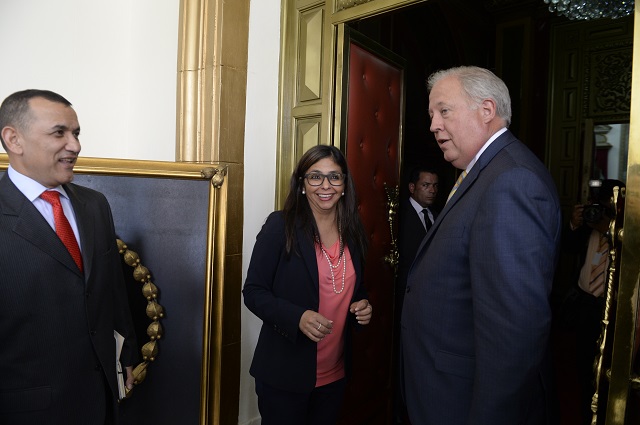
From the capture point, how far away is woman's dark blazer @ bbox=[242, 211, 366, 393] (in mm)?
1881

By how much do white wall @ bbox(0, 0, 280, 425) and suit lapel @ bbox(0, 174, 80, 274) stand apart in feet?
4.74

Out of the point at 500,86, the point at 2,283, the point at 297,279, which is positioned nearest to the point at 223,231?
the point at 297,279

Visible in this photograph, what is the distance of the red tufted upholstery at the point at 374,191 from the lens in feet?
9.62

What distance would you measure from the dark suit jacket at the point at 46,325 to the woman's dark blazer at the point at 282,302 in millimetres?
594

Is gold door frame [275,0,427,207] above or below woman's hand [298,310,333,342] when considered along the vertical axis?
above

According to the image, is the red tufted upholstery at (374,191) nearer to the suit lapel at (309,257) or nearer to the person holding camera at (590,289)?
the suit lapel at (309,257)

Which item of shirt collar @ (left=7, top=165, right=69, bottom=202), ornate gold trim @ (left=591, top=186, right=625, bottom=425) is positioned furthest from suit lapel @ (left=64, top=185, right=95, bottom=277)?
ornate gold trim @ (left=591, top=186, right=625, bottom=425)

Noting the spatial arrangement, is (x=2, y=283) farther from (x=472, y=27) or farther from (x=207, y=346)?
(x=472, y=27)

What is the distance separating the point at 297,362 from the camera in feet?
6.27

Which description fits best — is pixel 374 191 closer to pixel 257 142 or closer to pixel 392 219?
Answer: pixel 392 219

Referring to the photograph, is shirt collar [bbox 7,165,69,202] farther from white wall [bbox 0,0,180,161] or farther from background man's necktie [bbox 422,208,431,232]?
background man's necktie [bbox 422,208,431,232]

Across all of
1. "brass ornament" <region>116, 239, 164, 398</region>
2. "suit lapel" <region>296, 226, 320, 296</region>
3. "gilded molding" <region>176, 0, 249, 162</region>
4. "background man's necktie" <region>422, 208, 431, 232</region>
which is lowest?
"brass ornament" <region>116, 239, 164, 398</region>

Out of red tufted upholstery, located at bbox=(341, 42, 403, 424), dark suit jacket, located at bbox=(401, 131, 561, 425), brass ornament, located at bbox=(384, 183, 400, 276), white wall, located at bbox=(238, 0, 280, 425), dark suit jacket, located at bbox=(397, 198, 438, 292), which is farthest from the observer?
dark suit jacket, located at bbox=(397, 198, 438, 292)

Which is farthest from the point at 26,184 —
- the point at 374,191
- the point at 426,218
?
the point at 426,218
